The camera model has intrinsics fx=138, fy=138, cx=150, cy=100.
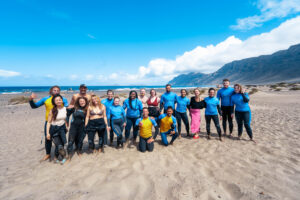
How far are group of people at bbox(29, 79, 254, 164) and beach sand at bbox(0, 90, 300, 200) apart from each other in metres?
0.45

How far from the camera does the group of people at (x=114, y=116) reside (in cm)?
408

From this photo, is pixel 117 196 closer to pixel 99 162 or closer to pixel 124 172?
pixel 124 172

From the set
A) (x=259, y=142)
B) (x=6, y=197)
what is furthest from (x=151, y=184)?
(x=259, y=142)

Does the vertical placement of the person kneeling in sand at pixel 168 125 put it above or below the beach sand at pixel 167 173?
above

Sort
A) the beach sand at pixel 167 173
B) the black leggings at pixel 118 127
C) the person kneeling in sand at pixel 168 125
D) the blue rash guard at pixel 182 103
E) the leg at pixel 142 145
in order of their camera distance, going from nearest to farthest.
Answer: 1. the beach sand at pixel 167 173
2. the leg at pixel 142 145
3. the black leggings at pixel 118 127
4. the person kneeling in sand at pixel 168 125
5. the blue rash guard at pixel 182 103

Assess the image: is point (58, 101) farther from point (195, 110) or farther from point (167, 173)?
point (195, 110)

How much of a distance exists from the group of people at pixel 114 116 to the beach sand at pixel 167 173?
1.49 ft

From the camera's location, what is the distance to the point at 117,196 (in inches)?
108

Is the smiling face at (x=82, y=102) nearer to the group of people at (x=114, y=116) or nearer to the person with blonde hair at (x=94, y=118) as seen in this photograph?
the group of people at (x=114, y=116)

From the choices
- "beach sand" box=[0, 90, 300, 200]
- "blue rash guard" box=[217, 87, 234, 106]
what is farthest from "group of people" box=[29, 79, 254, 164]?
"beach sand" box=[0, 90, 300, 200]

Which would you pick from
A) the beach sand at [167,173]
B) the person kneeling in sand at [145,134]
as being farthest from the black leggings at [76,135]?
the person kneeling in sand at [145,134]

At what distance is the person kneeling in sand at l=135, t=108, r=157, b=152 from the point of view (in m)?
4.79

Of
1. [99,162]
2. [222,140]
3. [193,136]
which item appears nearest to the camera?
[99,162]

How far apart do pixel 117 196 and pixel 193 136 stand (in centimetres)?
443
